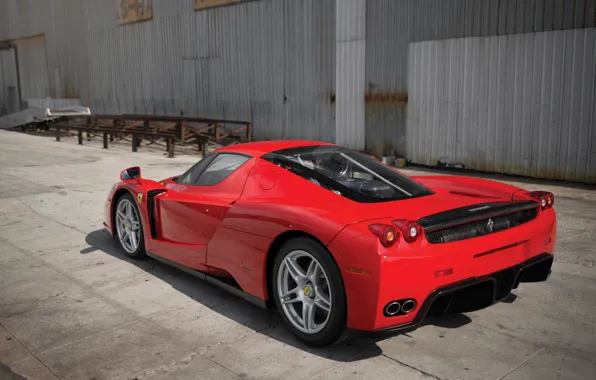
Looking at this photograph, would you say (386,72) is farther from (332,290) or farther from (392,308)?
(392,308)

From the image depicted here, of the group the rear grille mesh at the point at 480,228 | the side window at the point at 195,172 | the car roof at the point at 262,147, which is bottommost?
the rear grille mesh at the point at 480,228

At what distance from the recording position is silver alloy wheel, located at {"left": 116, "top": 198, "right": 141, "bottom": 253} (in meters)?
5.66

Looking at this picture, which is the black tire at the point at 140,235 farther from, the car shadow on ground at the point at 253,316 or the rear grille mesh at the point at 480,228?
the rear grille mesh at the point at 480,228

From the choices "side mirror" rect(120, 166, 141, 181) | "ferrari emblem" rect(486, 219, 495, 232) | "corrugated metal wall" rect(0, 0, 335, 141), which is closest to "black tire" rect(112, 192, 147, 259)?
"side mirror" rect(120, 166, 141, 181)

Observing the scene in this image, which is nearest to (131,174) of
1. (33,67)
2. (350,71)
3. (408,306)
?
(408,306)

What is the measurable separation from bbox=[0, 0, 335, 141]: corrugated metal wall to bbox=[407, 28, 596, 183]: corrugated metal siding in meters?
3.50

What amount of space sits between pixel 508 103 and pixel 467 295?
30.4 feet

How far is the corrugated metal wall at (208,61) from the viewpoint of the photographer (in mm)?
16734

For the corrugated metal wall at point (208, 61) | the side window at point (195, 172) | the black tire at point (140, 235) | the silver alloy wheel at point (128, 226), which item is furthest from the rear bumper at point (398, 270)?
the corrugated metal wall at point (208, 61)

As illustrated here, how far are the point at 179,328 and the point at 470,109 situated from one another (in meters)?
10.0

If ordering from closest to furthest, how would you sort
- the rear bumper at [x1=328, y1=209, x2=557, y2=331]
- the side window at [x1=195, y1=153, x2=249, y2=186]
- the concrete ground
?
1. the rear bumper at [x1=328, y1=209, x2=557, y2=331]
2. the concrete ground
3. the side window at [x1=195, y1=153, x2=249, y2=186]

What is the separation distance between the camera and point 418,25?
1330cm

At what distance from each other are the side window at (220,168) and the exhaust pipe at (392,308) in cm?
183

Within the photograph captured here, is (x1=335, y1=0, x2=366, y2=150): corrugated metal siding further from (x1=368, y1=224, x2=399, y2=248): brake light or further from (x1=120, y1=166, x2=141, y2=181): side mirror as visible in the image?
(x1=368, y1=224, x2=399, y2=248): brake light
